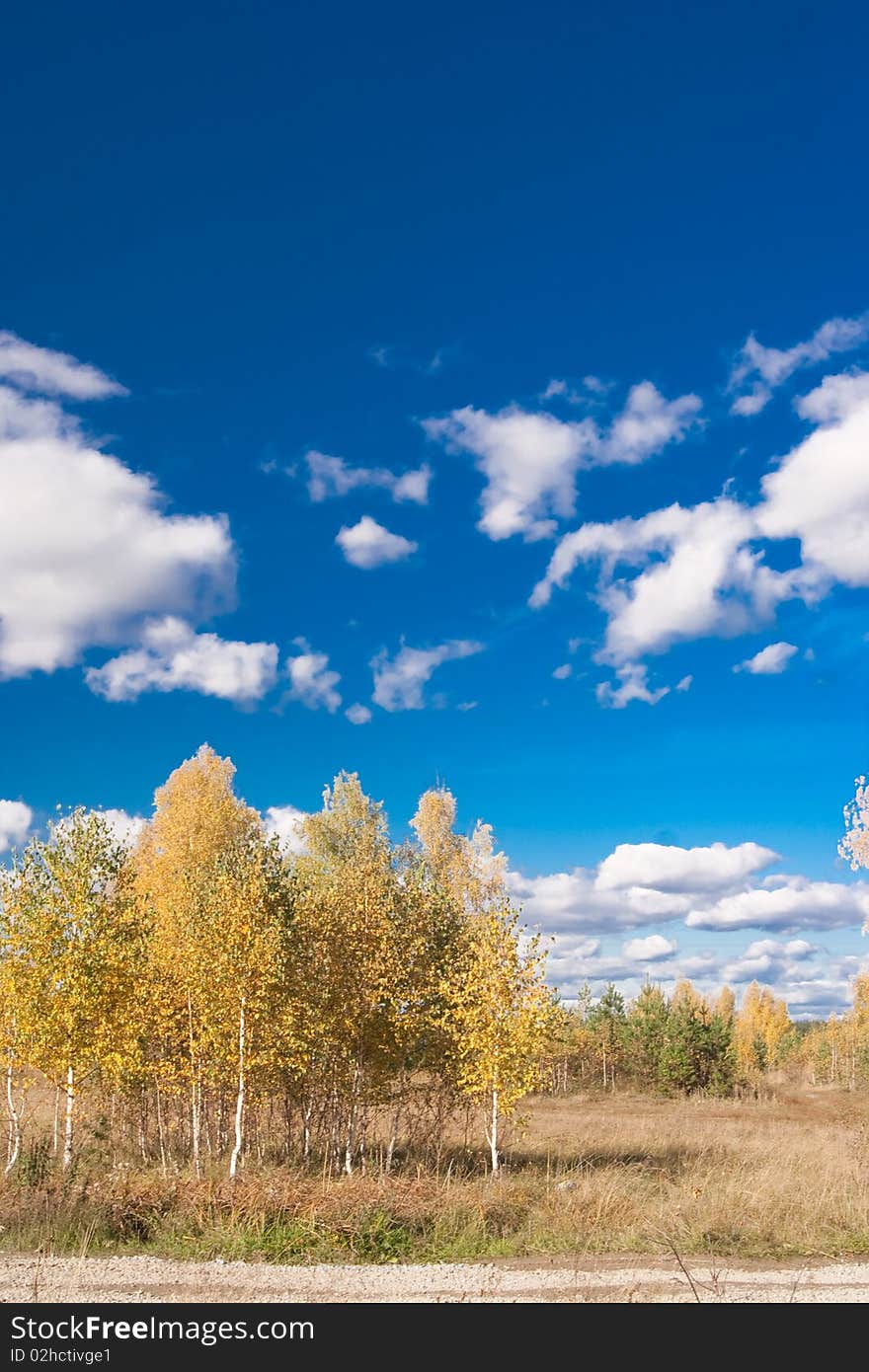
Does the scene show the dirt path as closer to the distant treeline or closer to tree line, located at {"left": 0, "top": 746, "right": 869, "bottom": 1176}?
tree line, located at {"left": 0, "top": 746, "right": 869, "bottom": 1176}

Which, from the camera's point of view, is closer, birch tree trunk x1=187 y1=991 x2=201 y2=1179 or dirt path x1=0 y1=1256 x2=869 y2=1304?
dirt path x1=0 y1=1256 x2=869 y2=1304

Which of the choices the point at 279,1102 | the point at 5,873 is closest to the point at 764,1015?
→ the point at 279,1102

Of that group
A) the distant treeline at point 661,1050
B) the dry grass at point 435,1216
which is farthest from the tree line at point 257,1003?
the distant treeline at point 661,1050

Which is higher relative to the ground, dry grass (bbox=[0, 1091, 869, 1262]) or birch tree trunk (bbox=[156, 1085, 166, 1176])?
dry grass (bbox=[0, 1091, 869, 1262])

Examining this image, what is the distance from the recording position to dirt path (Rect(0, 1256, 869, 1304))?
32.5 feet

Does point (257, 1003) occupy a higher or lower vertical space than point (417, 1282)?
higher

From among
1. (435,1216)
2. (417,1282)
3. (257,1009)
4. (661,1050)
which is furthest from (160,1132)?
(661,1050)

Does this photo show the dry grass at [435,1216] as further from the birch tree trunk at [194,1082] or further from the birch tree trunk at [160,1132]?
the birch tree trunk at [160,1132]

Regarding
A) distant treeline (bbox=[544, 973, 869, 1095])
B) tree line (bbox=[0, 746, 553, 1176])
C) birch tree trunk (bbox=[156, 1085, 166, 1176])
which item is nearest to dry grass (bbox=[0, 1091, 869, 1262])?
tree line (bbox=[0, 746, 553, 1176])

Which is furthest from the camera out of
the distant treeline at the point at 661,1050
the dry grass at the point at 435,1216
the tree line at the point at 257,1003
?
the distant treeline at the point at 661,1050

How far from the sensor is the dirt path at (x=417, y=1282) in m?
9.91

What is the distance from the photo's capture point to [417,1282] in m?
10.7

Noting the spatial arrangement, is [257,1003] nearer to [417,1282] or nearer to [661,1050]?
[417,1282]
